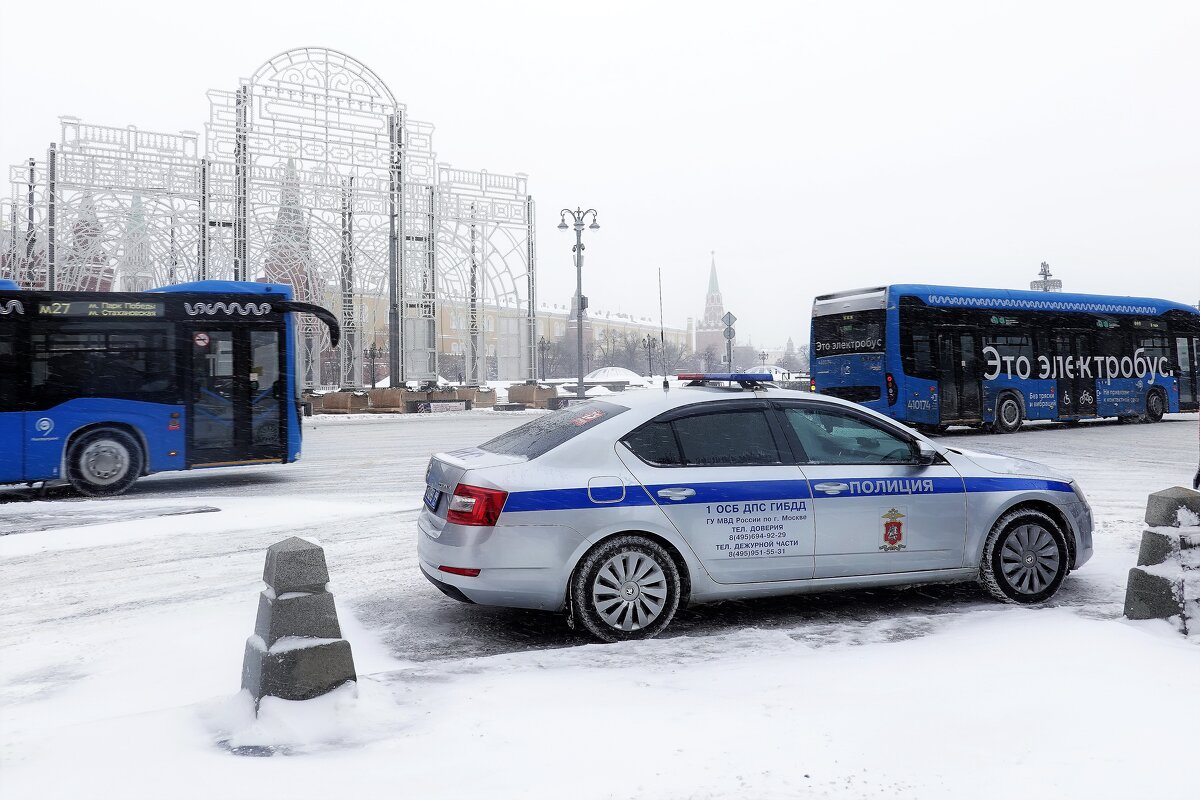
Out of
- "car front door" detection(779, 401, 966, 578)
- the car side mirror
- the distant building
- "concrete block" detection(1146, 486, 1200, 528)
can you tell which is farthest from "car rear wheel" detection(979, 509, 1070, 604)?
the distant building

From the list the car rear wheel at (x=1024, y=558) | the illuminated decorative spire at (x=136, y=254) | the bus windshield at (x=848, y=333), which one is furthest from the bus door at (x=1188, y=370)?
the illuminated decorative spire at (x=136, y=254)

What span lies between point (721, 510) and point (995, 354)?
16.4 metres

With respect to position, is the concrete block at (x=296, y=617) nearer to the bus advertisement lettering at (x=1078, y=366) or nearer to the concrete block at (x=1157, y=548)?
the concrete block at (x=1157, y=548)

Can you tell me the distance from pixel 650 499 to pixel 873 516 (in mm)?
1498

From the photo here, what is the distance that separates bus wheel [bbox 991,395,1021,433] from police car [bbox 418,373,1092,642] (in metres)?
14.5

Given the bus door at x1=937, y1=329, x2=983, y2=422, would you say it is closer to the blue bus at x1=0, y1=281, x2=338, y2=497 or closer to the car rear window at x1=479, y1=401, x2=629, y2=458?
the blue bus at x1=0, y1=281, x2=338, y2=497

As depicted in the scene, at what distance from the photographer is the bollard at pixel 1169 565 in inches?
197

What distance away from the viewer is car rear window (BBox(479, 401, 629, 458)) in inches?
212

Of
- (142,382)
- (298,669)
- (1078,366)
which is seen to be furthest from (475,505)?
(1078,366)

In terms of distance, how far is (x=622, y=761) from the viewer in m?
3.40

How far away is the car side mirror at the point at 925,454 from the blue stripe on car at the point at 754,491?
123 mm

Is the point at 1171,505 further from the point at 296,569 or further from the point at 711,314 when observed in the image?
the point at 711,314

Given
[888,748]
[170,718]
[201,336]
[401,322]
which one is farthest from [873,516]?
[401,322]

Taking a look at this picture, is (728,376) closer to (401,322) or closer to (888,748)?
(888,748)
